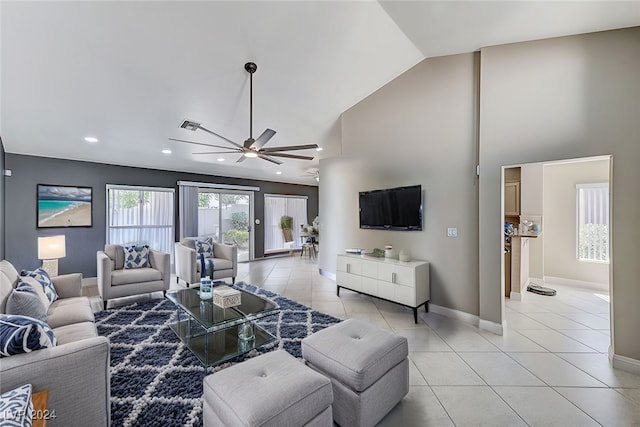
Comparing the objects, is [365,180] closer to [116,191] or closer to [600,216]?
[600,216]

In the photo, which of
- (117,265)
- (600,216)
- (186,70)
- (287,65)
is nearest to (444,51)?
(287,65)

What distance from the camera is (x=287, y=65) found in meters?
3.06

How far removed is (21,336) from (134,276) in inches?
116

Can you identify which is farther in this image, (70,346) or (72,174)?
(72,174)

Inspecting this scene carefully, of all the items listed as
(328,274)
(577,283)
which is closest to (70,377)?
(328,274)

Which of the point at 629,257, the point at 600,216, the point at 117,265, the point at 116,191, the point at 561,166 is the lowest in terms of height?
the point at 117,265

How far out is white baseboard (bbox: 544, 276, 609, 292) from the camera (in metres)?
4.46

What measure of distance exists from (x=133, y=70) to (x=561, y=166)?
259 inches

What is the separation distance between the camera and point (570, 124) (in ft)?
8.49

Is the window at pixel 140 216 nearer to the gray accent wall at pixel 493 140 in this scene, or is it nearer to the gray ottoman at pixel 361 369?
the gray accent wall at pixel 493 140

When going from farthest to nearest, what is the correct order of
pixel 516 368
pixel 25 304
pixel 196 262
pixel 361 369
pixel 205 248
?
pixel 205 248
pixel 196 262
pixel 516 368
pixel 25 304
pixel 361 369

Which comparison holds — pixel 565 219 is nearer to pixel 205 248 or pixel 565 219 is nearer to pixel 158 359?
pixel 158 359

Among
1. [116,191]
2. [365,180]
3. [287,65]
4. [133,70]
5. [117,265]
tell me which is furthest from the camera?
[116,191]

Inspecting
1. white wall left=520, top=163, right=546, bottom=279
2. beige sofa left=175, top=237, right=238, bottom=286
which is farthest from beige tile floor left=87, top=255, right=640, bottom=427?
beige sofa left=175, top=237, right=238, bottom=286
